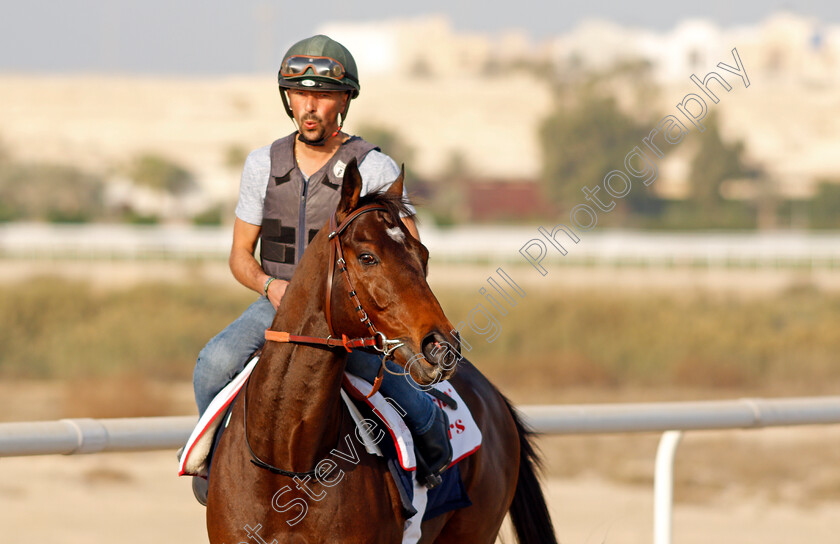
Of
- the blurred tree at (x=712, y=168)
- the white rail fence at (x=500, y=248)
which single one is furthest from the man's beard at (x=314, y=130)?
the blurred tree at (x=712, y=168)

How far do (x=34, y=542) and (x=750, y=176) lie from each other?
58.7 m

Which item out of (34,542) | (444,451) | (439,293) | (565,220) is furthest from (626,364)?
(565,220)

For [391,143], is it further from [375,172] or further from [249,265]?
[249,265]

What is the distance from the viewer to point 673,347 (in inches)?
862

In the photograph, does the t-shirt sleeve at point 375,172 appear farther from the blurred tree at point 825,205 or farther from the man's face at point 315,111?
the blurred tree at point 825,205

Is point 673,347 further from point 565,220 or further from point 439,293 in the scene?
point 565,220

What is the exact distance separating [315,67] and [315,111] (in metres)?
0.16

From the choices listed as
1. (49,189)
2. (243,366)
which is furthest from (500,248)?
(49,189)

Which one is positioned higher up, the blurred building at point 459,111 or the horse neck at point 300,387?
the horse neck at point 300,387

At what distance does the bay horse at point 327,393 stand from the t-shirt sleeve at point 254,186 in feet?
1.71

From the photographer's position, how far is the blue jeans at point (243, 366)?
3908 mm

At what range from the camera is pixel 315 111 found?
3.98 meters

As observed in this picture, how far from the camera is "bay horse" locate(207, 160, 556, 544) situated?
10.6 ft

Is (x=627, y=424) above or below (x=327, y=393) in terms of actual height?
below
